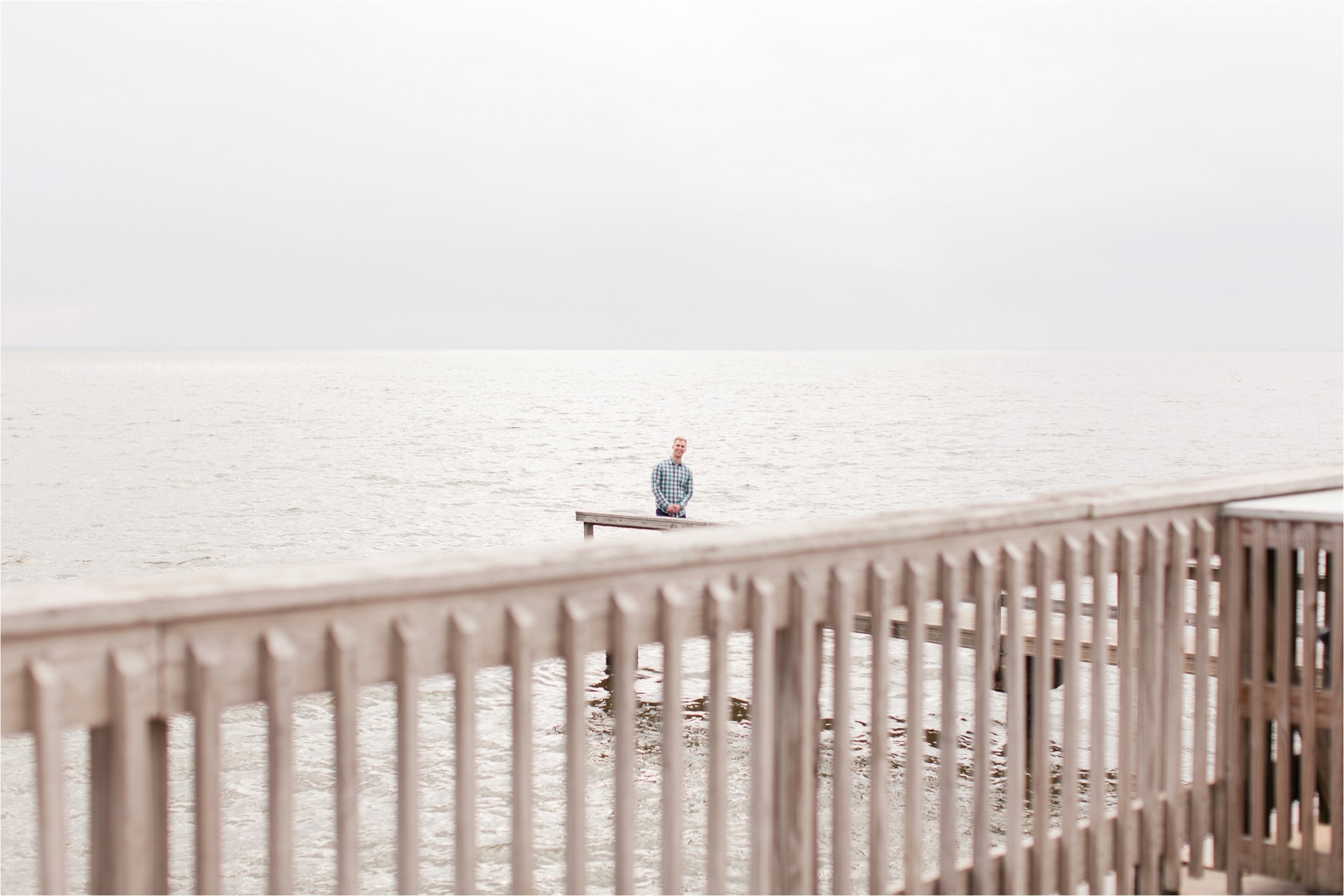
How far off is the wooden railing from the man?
38.6 ft

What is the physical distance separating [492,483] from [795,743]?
38204 mm

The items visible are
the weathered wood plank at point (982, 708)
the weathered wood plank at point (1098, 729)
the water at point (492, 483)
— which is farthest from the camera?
the water at point (492, 483)

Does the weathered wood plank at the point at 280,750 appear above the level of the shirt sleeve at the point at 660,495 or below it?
above

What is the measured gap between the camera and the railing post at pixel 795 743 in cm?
239

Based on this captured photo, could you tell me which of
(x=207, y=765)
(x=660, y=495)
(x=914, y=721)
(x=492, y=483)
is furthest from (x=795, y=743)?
(x=492, y=483)

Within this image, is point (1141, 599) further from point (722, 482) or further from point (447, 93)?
point (447, 93)

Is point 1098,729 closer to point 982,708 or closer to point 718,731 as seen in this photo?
point 982,708

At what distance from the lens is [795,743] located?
7.96 ft

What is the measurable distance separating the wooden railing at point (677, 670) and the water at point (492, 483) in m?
0.37

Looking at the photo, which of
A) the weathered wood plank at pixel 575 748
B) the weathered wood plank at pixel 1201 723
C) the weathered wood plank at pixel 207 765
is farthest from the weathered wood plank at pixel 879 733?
the weathered wood plank at pixel 207 765

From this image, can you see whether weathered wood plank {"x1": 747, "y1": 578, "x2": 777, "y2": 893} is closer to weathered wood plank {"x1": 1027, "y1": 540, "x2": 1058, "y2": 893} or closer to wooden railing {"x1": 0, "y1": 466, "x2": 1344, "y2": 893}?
wooden railing {"x1": 0, "y1": 466, "x2": 1344, "y2": 893}

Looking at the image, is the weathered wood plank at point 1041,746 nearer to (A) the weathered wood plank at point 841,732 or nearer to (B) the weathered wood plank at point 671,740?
(A) the weathered wood plank at point 841,732

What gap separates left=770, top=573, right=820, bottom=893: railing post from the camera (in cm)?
239

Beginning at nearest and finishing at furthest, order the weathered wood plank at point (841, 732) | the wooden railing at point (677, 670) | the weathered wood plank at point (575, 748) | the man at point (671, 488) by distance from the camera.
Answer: the wooden railing at point (677, 670), the weathered wood plank at point (575, 748), the weathered wood plank at point (841, 732), the man at point (671, 488)
